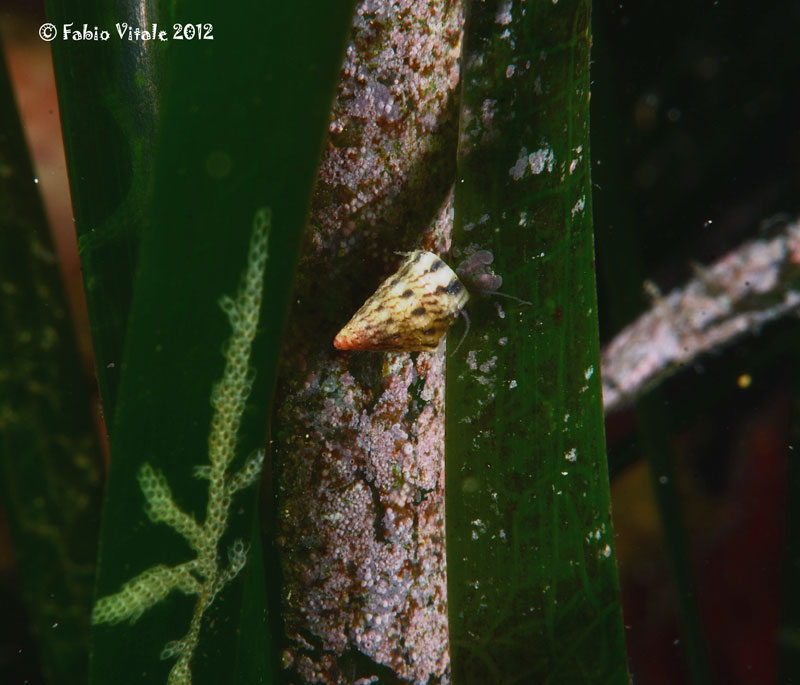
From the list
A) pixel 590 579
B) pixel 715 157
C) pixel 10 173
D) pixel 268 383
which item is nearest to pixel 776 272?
pixel 715 157

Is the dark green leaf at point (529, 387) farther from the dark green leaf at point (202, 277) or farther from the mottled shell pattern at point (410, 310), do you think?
the dark green leaf at point (202, 277)

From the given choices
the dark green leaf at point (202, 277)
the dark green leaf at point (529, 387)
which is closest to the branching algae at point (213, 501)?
the dark green leaf at point (202, 277)

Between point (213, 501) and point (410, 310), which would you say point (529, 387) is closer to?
point (410, 310)

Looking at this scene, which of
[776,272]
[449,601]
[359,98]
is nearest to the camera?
[359,98]

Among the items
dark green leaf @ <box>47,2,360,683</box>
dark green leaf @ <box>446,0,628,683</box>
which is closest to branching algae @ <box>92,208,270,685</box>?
dark green leaf @ <box>47,2,360,683</box>

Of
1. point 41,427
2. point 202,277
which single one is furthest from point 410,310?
point 41,427

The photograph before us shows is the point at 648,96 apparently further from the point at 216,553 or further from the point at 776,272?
the point at 216,553

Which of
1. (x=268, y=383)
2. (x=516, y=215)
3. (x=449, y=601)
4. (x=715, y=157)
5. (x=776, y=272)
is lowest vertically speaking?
(x=449, y=601)
